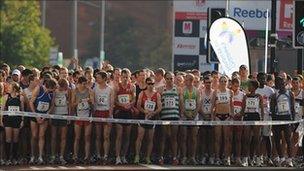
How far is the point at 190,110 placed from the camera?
17609 mm

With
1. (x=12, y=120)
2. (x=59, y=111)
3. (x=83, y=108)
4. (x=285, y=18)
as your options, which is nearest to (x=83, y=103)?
(x=83, y=108)

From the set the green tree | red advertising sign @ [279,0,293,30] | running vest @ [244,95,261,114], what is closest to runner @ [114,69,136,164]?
running vest @ [244,95,261,114]

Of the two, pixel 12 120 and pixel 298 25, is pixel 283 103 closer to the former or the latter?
pixel 298 25

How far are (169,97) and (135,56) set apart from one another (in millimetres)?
67560

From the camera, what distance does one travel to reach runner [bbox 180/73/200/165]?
57.7ft

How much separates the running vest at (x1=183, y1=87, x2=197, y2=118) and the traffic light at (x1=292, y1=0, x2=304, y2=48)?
9.20 feet

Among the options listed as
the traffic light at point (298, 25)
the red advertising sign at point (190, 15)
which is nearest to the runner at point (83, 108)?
the traffic light at point (298, 25)

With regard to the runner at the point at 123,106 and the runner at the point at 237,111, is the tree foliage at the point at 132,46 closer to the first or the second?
the runner at the point at 237,111

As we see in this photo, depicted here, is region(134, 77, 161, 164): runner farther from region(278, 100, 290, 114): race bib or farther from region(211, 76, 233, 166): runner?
region(278, 100, 290, 114): race bib

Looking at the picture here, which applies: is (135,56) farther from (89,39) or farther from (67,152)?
(67,152)

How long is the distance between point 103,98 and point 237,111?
2642mm

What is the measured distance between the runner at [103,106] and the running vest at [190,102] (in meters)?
1.46

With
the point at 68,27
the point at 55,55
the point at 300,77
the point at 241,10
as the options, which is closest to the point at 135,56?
the point at 68,27

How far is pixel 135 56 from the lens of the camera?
84.9m
